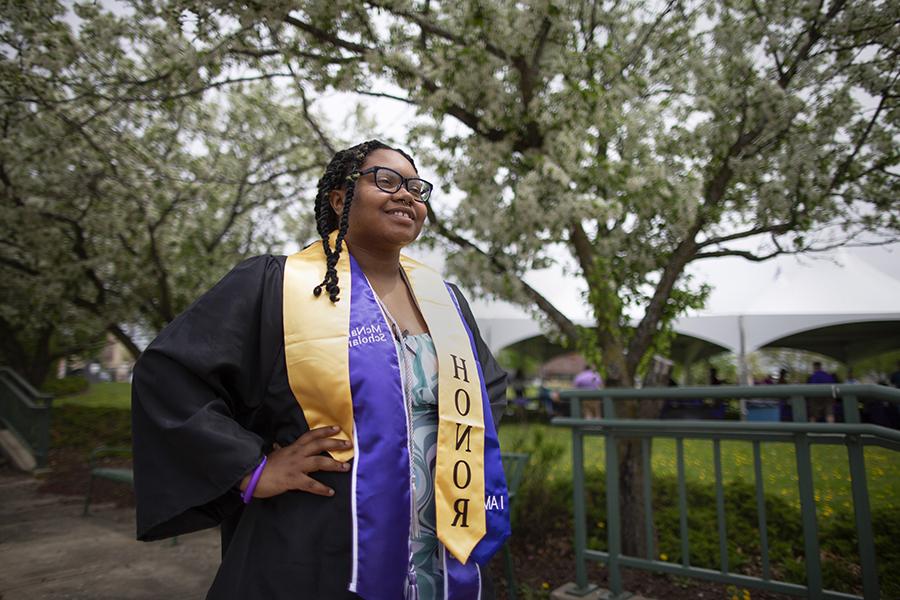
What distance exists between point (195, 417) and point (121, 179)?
7.25 meters

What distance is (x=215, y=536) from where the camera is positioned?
515 cm

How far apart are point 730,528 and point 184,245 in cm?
843

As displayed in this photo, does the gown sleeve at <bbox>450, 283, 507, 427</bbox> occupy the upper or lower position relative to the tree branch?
lower

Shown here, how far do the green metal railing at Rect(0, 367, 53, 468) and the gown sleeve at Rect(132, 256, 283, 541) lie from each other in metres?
8.71

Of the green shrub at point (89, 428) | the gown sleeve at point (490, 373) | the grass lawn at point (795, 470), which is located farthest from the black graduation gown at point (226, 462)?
the green shrub at point (89, 428)

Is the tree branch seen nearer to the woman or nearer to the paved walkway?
the woman

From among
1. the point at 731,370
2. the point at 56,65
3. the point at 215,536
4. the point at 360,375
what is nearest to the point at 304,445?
the point at 360,375

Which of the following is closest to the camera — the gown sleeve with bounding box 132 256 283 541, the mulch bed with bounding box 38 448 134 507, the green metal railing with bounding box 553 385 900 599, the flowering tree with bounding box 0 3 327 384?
the gown sleeve with bounding box 132 256 283 541

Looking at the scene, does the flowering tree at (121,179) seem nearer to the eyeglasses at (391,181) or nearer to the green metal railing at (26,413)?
the green metal railing at (26,413)

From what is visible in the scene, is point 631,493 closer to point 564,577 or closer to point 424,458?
point 564,577

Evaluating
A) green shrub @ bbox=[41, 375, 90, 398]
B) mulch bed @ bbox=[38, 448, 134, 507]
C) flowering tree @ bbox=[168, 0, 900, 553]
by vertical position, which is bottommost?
mulch bed @ bbox=[38, 448, 134, 507]

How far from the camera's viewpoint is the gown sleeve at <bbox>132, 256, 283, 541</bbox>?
55.4 inches

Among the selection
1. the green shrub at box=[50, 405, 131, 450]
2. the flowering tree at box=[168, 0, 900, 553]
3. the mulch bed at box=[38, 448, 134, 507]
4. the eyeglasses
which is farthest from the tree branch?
the green shrub at box=[50, 405, 131, 450]

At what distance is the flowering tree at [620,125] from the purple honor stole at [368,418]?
9.80ft
